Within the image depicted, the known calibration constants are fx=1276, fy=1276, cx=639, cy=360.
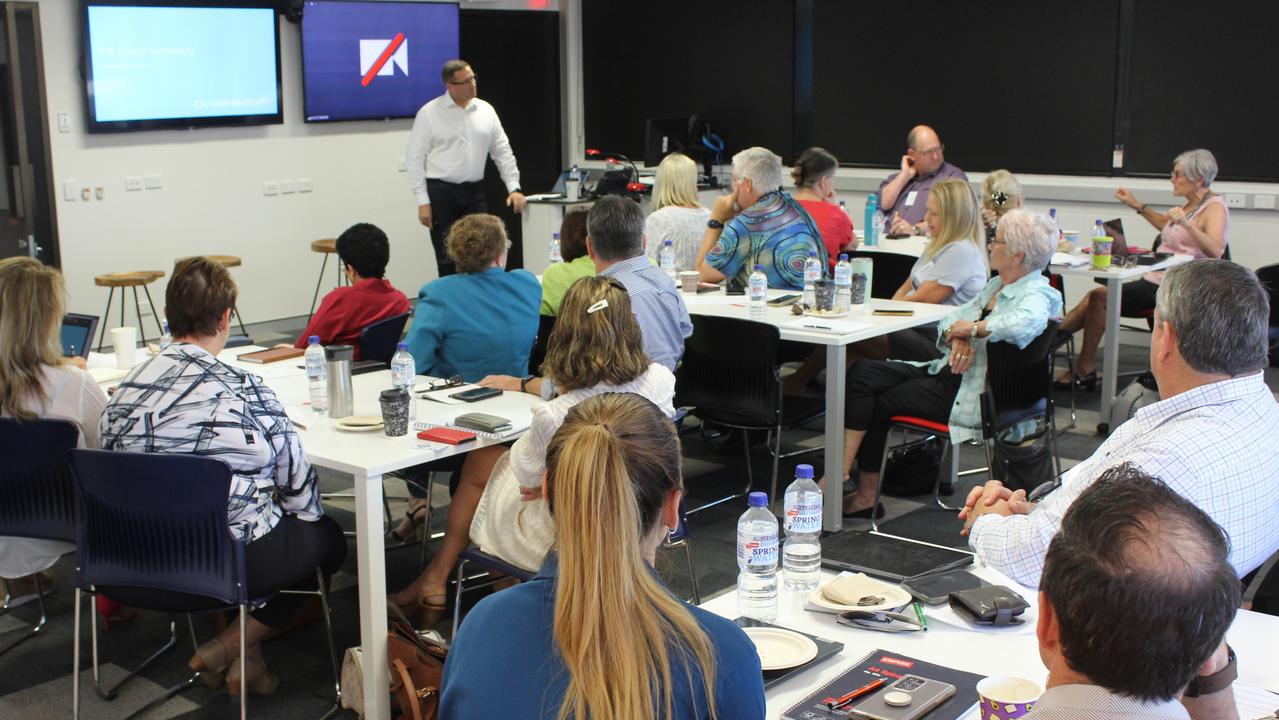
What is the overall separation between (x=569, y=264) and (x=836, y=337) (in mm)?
1302

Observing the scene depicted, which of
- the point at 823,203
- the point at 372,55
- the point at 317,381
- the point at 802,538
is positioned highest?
the point at 372,55

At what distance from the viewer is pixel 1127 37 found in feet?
27.7

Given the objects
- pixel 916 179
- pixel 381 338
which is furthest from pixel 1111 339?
pixel 381 338

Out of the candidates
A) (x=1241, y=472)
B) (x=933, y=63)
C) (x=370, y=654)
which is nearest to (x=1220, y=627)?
(x=1241, y=472)

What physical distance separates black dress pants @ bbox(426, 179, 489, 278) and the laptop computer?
14.2 ft

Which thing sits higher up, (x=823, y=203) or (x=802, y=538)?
(x=823, y=203)

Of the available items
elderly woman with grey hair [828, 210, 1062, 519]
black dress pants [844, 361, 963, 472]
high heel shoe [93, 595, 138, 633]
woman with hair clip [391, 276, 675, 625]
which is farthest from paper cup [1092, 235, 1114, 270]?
high heel shoe [93, 595, 138, 633]

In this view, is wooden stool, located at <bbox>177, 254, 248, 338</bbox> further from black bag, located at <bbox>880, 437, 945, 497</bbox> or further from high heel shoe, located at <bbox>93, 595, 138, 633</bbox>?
black bag, located at <bbox>880, 437, 945, 497</bbox>

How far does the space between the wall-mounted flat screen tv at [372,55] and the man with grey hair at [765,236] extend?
4696mm

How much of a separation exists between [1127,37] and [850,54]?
2117mm

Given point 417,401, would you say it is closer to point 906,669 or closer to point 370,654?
point 370,654

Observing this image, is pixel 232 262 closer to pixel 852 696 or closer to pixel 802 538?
pixel 802 538

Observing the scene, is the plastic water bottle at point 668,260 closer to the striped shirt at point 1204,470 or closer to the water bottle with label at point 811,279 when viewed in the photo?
the water bottle with label at point 811,279

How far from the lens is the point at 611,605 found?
66.2 inches
